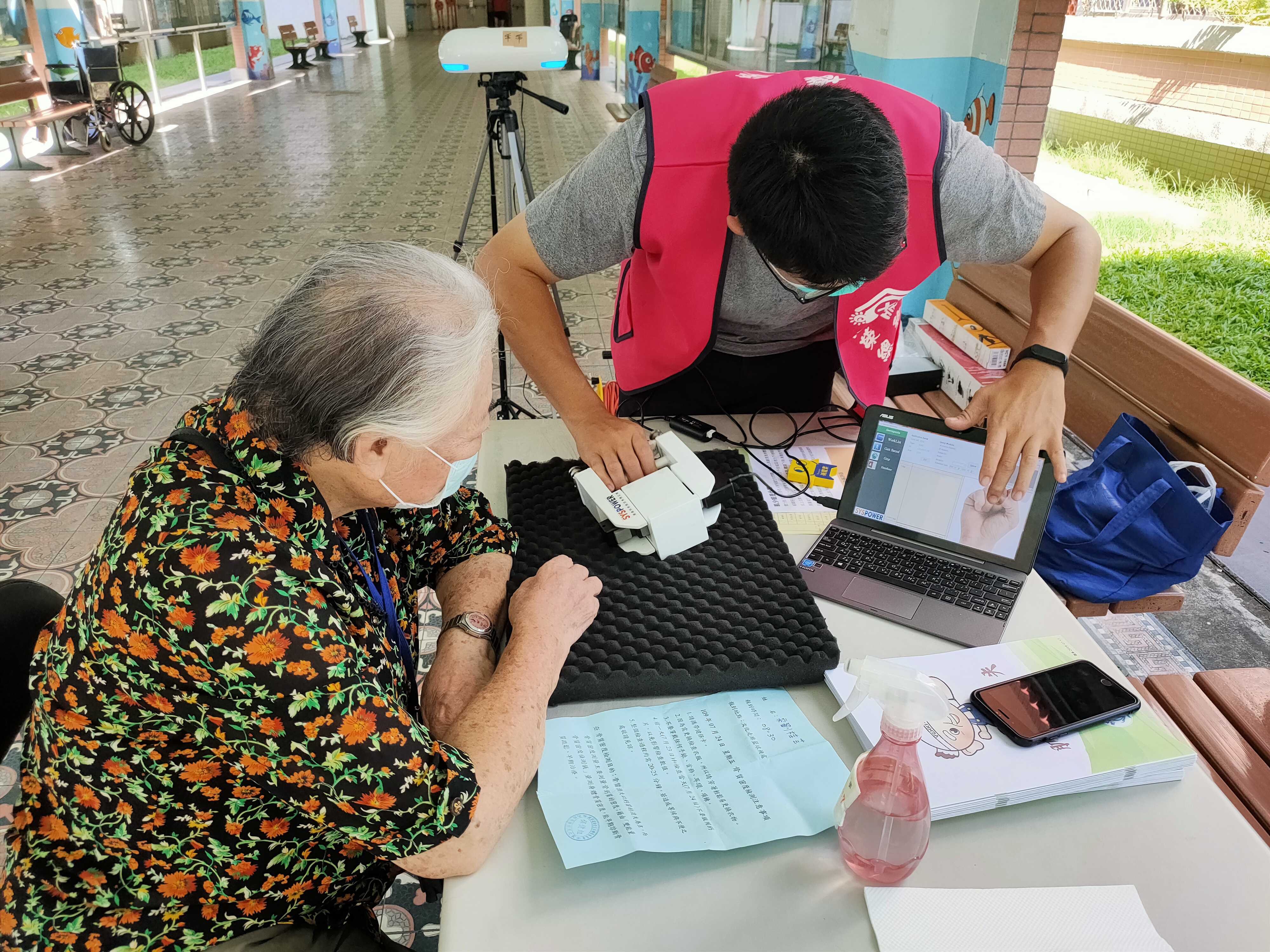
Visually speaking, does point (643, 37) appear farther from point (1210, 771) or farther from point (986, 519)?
point (1210, 771)

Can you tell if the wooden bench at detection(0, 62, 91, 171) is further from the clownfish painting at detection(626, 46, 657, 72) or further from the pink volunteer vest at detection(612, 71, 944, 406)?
the pink volunteer vest at detection(612, 71, 944, 406)

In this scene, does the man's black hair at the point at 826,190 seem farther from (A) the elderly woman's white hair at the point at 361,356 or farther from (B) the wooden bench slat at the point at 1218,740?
(B) the wooden bench slat at the point at 1218,740

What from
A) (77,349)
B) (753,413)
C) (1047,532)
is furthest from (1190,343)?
(77,349)

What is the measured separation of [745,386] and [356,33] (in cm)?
2121

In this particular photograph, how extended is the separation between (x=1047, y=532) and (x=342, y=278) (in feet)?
4.82

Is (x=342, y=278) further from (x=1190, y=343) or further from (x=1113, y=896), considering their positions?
(x=1190, y=343)

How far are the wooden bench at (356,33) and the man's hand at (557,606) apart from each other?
21088mm

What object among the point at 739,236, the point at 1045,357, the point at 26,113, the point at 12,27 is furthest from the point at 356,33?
the point at 1045,357

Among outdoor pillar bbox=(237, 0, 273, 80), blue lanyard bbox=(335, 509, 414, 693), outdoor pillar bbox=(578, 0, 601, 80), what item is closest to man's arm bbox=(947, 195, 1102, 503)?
blue lanyard bbox=(335, 509, 414, 693)

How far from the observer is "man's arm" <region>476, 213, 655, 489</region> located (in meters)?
1.41

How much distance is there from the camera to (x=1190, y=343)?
A: 10.2ft

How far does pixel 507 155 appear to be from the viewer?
9.64ft

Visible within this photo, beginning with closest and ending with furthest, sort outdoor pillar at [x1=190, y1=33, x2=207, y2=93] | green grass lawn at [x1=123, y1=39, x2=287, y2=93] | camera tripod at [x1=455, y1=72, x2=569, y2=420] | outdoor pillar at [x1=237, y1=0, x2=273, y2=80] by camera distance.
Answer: camera tripod at [x1=455, y1=72, x2=569, y2=420], green grass lawn at [x1=123, y1=39, x2=287, y2=93], outdoor pillar at [x1=190, y1=33, x2=207, y2=93], outdoor pillar at [x1=237, y1=0, x2=273, y2=80]

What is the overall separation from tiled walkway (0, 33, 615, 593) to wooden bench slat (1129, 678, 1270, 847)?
130 centimetres
